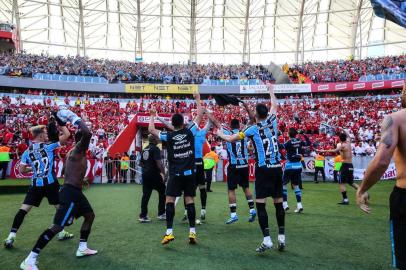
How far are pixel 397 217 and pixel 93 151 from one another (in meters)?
18.5

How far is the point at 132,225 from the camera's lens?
6.91m

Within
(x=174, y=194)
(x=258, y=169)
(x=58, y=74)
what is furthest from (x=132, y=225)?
(x=58, y=74)

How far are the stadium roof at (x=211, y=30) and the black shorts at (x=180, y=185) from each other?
138 feet

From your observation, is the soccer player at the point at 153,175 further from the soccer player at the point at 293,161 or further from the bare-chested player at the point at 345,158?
the bare-chested player at the point at 345,158

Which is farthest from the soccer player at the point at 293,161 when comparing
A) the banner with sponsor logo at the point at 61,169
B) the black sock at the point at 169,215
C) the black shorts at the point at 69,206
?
the banner with sponsor logo at the point at 61,169

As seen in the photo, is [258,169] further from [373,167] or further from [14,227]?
[14,227]

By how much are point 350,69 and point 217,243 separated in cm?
3940

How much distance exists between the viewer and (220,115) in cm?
3034

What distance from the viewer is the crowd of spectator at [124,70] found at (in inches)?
1396

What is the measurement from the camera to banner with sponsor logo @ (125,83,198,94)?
37188mm

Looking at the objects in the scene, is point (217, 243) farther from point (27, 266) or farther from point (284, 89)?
point (284, 89)

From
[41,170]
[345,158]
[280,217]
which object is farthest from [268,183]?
[345,158]

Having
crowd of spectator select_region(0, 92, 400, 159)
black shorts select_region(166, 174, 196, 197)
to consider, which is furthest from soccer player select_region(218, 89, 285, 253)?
crowd of spectator select_region(0, 92, 400, 159)

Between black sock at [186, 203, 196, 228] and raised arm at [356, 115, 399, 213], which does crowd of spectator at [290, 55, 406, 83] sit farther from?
raised arm at [356, 115, 399, 213]
